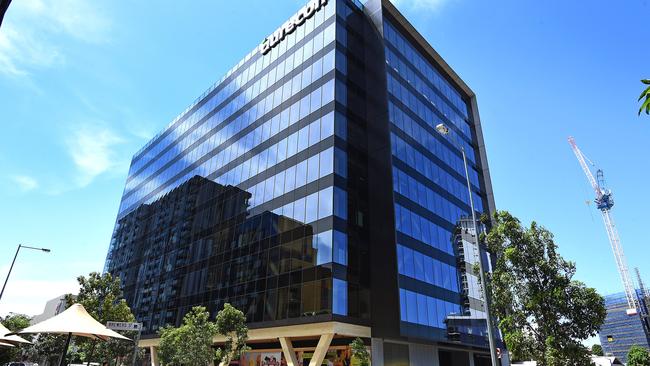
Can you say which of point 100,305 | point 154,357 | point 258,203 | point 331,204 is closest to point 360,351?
point 331,204

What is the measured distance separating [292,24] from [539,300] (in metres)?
38.1

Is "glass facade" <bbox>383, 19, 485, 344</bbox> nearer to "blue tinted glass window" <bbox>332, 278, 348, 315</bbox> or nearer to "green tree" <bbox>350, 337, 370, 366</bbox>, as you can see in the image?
"green tree" <bbox>350, 337, 370, 366</bbox>

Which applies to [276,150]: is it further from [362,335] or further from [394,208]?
[362,335]

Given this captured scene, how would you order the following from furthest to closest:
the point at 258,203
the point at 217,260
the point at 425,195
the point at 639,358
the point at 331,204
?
1. the point at 639,358
2. the point at 217,260
3. the point at 425,195
4. the point at 258,203
5. the point at 331,204

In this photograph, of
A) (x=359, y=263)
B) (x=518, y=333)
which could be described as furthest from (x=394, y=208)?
(x=518, y=333)

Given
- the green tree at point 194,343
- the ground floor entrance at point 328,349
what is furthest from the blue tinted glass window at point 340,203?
the green tree at point 194,343

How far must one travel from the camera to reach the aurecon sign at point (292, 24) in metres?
42.5

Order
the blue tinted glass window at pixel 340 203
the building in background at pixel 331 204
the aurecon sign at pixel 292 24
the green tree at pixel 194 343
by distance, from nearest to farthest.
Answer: the green tree at pixel 194 343 < the building in background at pixel 331 204 < the blue tinted glass window at pixel 340 203 < the aurecon sign at pixel 292 24

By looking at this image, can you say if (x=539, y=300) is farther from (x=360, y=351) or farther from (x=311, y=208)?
(x=311, y=208)

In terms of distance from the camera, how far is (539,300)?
1731cm

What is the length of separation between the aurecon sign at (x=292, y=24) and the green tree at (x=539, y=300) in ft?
104

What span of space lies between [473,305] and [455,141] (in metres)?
20.7

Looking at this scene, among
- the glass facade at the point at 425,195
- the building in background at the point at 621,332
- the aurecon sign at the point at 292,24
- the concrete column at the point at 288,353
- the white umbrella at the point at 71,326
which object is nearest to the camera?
the white umbrella at the point at 71,326

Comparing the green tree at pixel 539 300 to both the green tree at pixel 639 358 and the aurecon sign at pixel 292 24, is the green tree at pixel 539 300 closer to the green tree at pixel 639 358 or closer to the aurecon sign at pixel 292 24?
the aurecon sign at pixel 292 24
